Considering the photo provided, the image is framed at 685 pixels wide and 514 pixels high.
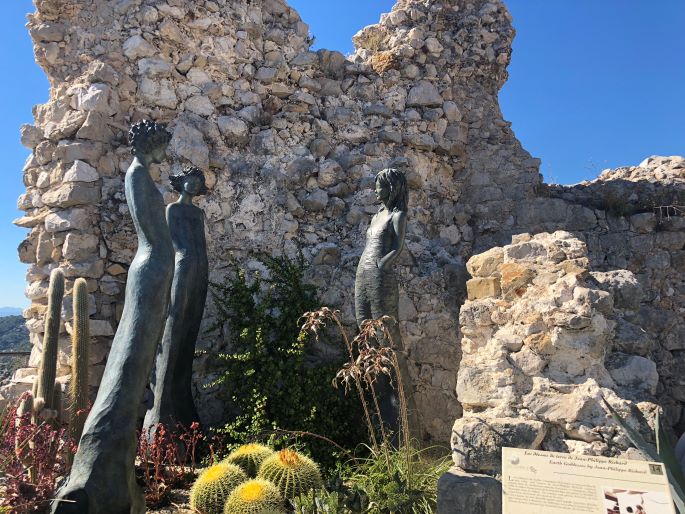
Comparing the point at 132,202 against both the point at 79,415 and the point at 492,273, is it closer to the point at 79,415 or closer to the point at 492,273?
the point at 79,415

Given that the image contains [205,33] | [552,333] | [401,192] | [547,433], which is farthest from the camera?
[205,33]

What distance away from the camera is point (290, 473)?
3.05 meters

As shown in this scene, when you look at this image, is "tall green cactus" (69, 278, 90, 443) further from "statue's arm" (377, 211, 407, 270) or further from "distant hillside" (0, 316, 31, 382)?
"distant hillside" (0, 316, 31, 382)

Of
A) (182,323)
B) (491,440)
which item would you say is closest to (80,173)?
(182,323)

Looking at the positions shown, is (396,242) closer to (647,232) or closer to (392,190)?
(392,190)

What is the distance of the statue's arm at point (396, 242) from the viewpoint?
12.8 ft

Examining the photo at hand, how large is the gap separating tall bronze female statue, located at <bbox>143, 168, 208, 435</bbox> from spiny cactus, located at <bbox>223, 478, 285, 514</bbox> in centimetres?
117

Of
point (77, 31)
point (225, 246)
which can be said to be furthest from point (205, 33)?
point (225, 246)

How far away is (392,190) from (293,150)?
2.11m

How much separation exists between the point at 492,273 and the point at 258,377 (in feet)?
7.08

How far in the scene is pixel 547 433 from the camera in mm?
2506

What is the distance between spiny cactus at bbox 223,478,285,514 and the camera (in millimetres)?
2718

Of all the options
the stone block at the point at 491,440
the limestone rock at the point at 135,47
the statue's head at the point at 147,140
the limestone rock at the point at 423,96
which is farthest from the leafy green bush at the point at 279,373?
the limestone rock at the point at 423,96

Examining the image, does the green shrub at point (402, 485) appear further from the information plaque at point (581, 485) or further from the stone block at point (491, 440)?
the information plaque at point (581, 485)
